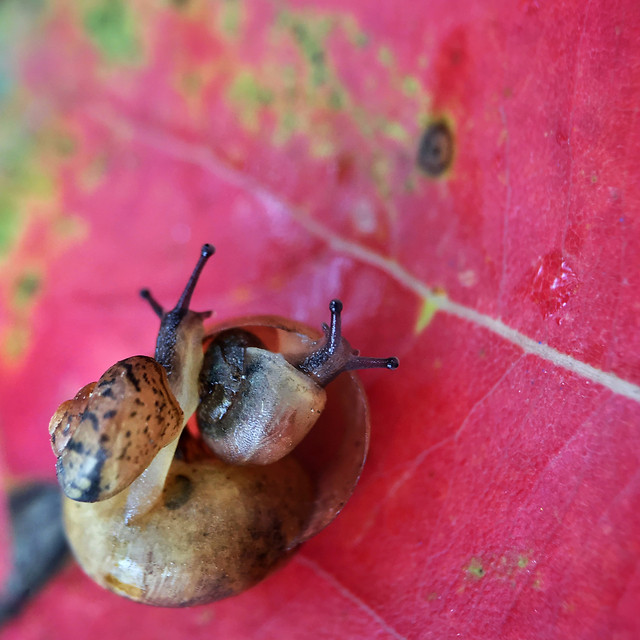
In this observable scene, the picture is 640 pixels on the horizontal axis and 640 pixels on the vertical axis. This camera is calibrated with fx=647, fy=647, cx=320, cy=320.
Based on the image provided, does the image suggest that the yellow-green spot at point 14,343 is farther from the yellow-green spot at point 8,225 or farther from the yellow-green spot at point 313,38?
the yellow-green spot at point 313,38

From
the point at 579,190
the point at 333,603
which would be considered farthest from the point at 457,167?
the point at 333,603

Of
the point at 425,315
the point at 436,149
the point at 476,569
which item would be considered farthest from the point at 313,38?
the point at 476,569

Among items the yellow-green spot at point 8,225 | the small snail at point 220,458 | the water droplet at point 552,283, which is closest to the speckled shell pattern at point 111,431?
the small snail at point 220,458

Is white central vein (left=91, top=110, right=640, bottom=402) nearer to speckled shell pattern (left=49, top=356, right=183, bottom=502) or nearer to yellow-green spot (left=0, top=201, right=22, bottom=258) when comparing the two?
yellow-green spot (left=0, top=201, right=22, bottom=258)

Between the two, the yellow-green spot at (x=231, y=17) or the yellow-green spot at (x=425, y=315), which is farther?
the yellow-green spot at (x=231, y=17)

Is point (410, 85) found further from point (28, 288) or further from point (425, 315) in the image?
point (28, 288)

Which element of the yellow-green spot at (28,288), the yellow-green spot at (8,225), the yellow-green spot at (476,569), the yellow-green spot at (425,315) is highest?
the yellow-green spot at (425,315)
